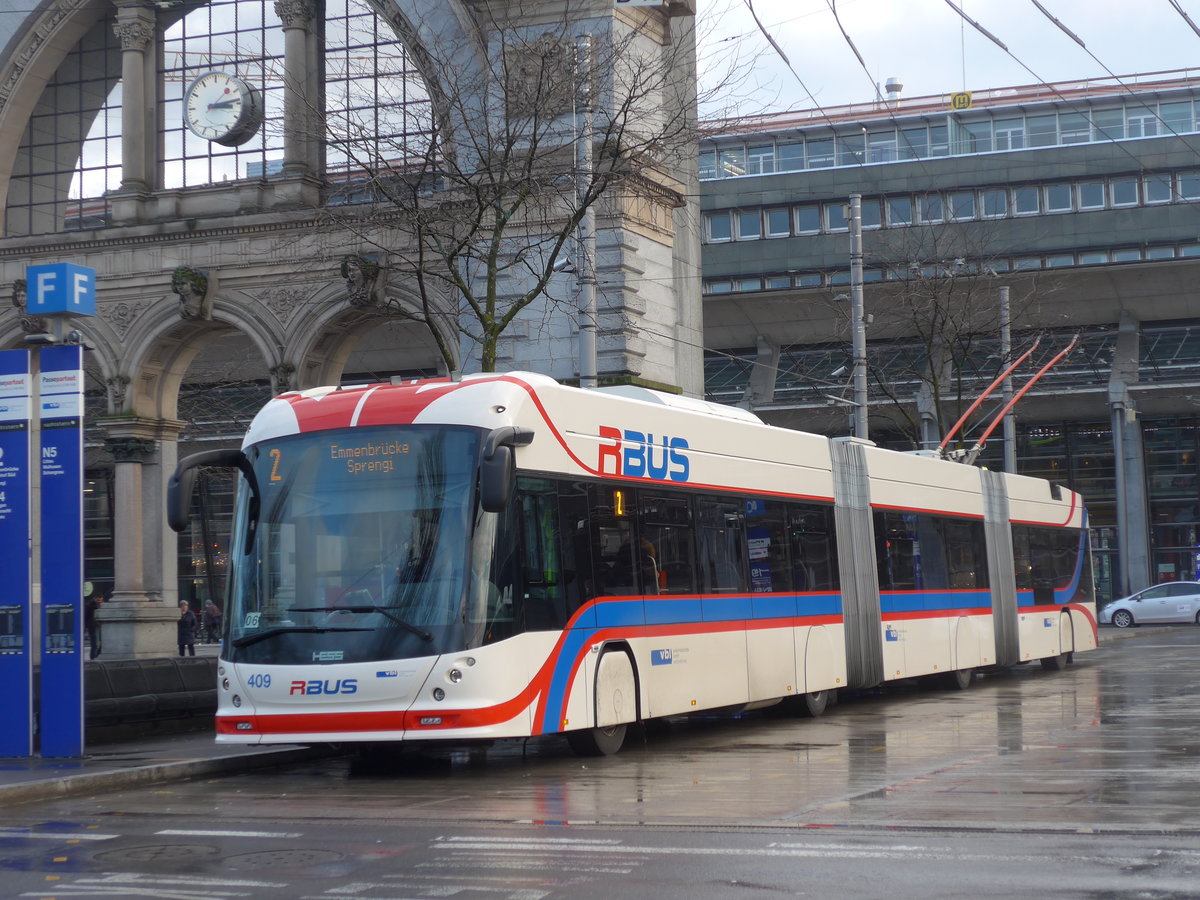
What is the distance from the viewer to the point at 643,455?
15.1 m

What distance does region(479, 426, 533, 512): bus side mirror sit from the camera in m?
12.1

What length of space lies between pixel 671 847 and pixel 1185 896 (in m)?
2.77

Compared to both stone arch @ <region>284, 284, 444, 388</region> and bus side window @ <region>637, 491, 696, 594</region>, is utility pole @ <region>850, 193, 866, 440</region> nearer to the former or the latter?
stone arch @ <region>284, 284, 444, 388</region>

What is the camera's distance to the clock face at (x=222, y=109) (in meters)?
30.0

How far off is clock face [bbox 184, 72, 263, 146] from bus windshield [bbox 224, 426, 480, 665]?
58.1 ft

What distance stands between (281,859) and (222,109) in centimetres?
2352

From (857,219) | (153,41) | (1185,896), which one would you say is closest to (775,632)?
(1185,896)

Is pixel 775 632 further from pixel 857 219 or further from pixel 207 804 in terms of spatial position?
pixel 857 219

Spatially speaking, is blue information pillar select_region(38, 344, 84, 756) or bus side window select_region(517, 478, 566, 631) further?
blue information pillar select_region(38, 344, 84, 756)

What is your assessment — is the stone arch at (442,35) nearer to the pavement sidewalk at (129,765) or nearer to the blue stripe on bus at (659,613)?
the blue stripe on bus at (659,613)

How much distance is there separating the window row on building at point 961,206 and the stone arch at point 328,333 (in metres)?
24.9

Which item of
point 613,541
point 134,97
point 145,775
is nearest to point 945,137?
point 134,97

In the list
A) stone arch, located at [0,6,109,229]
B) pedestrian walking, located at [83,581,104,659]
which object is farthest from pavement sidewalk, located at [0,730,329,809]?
stone arch, located at [0,6,109,229]

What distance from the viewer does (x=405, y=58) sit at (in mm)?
25156
